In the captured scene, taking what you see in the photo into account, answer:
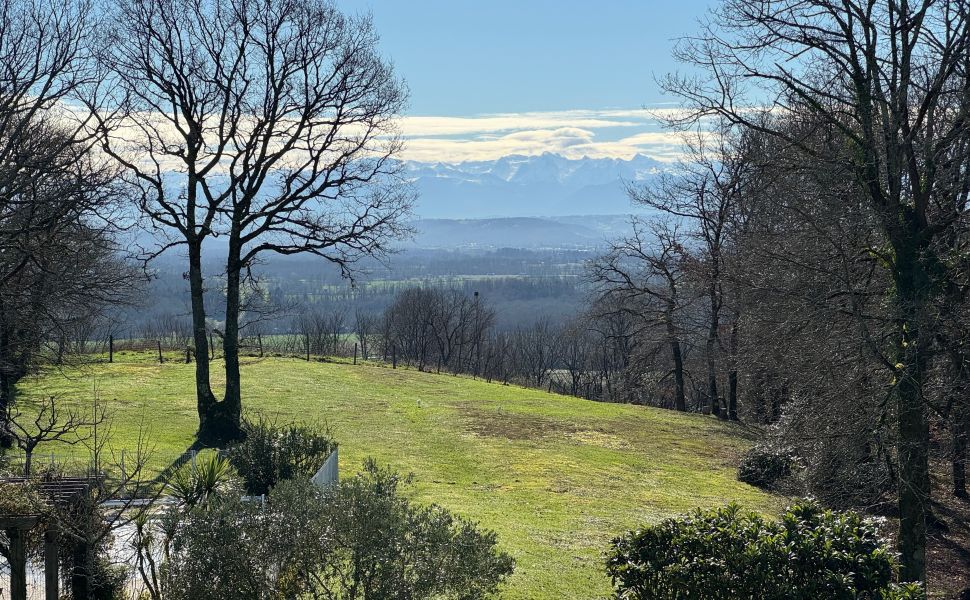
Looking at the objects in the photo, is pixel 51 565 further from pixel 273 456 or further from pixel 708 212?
pixel 708 212

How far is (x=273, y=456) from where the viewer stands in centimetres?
1436

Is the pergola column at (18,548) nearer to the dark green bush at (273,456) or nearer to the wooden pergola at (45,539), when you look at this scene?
the wooden pergola at (45,539)

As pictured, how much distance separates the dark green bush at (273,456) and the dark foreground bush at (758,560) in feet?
25.2

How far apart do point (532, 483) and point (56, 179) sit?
45.3 ft

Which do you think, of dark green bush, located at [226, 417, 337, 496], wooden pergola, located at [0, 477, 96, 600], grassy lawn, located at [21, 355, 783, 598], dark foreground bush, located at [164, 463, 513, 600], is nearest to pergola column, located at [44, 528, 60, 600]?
wooden pergola, located at [0, 477, 96, 600]

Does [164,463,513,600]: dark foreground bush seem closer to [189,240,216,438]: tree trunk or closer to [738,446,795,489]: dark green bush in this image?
[189,240,216,438]: tree trunk

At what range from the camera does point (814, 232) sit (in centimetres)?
1448

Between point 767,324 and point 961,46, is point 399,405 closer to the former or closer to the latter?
point 767,324

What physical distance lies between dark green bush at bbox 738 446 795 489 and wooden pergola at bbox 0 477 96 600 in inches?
781

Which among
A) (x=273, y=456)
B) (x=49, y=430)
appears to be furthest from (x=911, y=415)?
(x=49, y=430)

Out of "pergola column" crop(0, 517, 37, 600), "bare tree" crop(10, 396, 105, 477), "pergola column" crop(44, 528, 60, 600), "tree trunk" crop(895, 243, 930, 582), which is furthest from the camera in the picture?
"tree trunk" crop(895, 243, 930, 582)

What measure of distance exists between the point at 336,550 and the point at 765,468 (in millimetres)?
18842

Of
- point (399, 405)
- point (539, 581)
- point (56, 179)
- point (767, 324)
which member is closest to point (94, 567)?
point (539, 581)

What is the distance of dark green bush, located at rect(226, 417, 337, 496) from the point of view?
1408 cm
